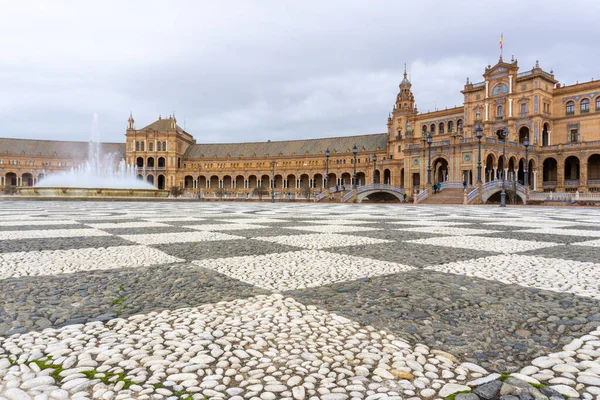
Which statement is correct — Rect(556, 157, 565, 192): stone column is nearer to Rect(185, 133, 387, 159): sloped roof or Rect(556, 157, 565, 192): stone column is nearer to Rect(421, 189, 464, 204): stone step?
Rect(421, 189, 464, 204): stone step

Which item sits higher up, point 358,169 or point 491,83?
point 491,83

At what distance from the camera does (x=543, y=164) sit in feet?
177

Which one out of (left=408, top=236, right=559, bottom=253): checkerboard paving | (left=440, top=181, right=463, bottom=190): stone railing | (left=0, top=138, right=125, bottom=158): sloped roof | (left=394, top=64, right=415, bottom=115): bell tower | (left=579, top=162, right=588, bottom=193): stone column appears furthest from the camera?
(left=0, top=138, right=125, bottom=158): sloped roof

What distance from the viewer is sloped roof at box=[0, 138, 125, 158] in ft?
304

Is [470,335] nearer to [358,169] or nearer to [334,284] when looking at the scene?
[334,284]

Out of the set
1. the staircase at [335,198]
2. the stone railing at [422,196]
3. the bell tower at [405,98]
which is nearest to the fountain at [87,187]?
the staircase at [335,198]

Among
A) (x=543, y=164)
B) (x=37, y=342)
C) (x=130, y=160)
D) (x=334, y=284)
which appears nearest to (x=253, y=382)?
(x=37, y=342)

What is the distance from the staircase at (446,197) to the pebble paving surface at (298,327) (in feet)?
99.7

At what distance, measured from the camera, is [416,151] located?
4875 centimetres

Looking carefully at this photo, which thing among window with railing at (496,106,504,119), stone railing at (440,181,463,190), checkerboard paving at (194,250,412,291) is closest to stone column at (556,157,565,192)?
window with railing at (496,106,504,119)

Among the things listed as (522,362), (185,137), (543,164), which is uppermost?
(185,137)

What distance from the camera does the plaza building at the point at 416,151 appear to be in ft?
154

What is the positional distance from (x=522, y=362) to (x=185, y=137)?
10273cm

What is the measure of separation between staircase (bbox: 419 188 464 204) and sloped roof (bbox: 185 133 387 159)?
43217mm
